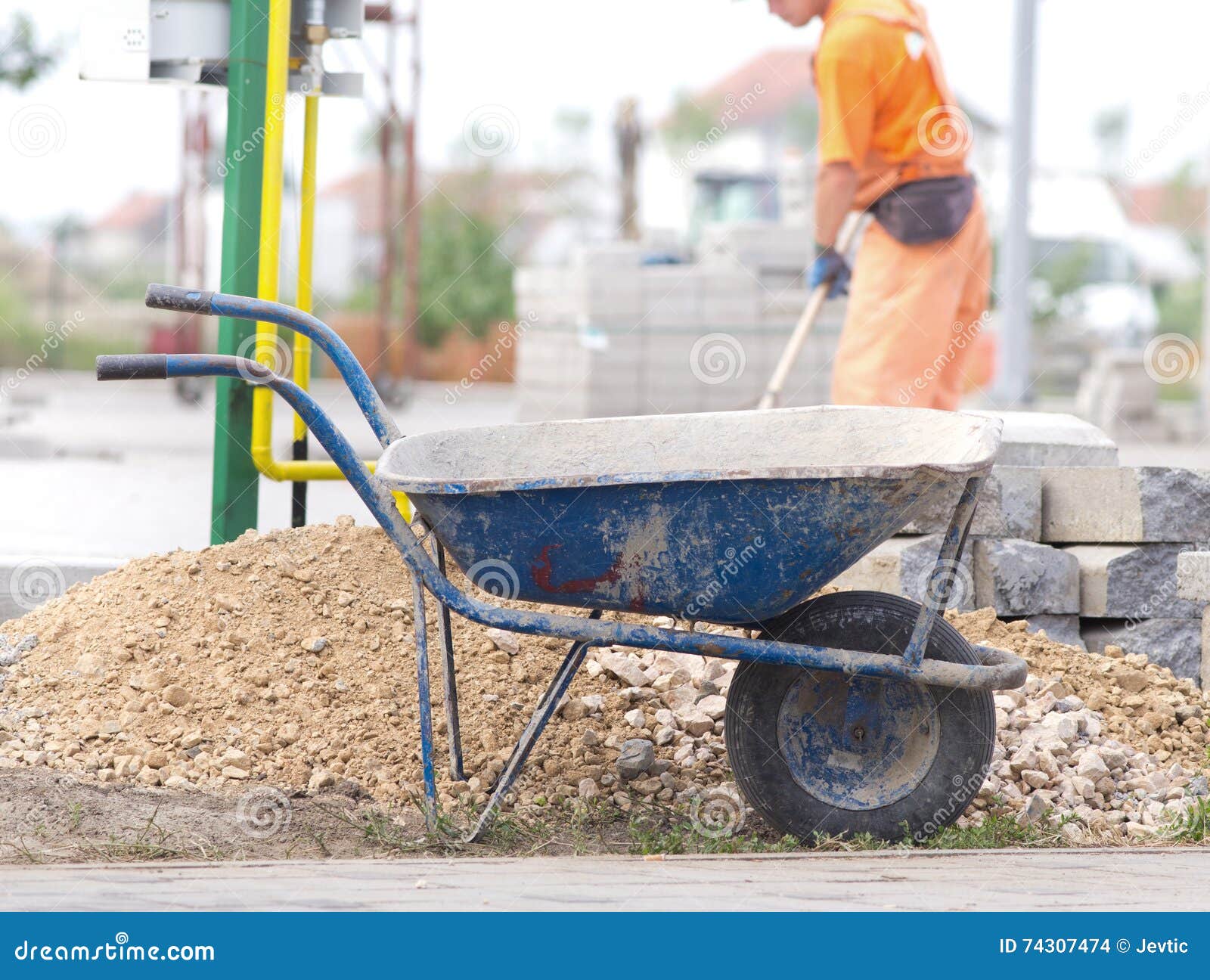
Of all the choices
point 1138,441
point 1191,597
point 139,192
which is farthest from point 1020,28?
point 139,192

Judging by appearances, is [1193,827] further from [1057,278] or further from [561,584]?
[1057,278]

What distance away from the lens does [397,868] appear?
287cm

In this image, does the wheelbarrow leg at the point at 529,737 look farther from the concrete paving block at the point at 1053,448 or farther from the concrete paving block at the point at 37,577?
the concrete paving block at the point at 1053,448

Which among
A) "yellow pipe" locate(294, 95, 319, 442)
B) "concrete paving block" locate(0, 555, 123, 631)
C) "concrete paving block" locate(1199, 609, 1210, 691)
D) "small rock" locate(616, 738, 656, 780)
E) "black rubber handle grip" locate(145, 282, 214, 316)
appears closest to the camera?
"black rubber handle grip" locate(145, 282, 214, 316)

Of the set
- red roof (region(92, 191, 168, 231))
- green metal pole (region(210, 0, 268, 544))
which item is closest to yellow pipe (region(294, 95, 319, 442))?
green metal pole (region(210, 0, 268, 544))

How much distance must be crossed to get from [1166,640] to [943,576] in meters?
1.93

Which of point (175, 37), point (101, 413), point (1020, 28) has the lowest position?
point (101, 413)

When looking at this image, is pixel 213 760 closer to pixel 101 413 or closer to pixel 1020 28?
pixel 1020 28

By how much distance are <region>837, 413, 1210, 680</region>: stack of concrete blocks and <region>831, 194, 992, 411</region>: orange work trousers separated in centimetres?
83

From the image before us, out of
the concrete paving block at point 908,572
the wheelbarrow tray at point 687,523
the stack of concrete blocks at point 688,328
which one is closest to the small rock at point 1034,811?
the wheelbarrow tray at point 687,523

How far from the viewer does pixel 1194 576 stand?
404cm

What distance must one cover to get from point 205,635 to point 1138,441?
1275 cm

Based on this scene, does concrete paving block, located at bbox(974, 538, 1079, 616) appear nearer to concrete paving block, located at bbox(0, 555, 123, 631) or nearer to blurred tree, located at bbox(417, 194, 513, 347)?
concrete paving block, located at bbox(0, 555, 123, 631)

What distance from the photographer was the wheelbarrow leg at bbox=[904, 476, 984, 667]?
9.82 feet
